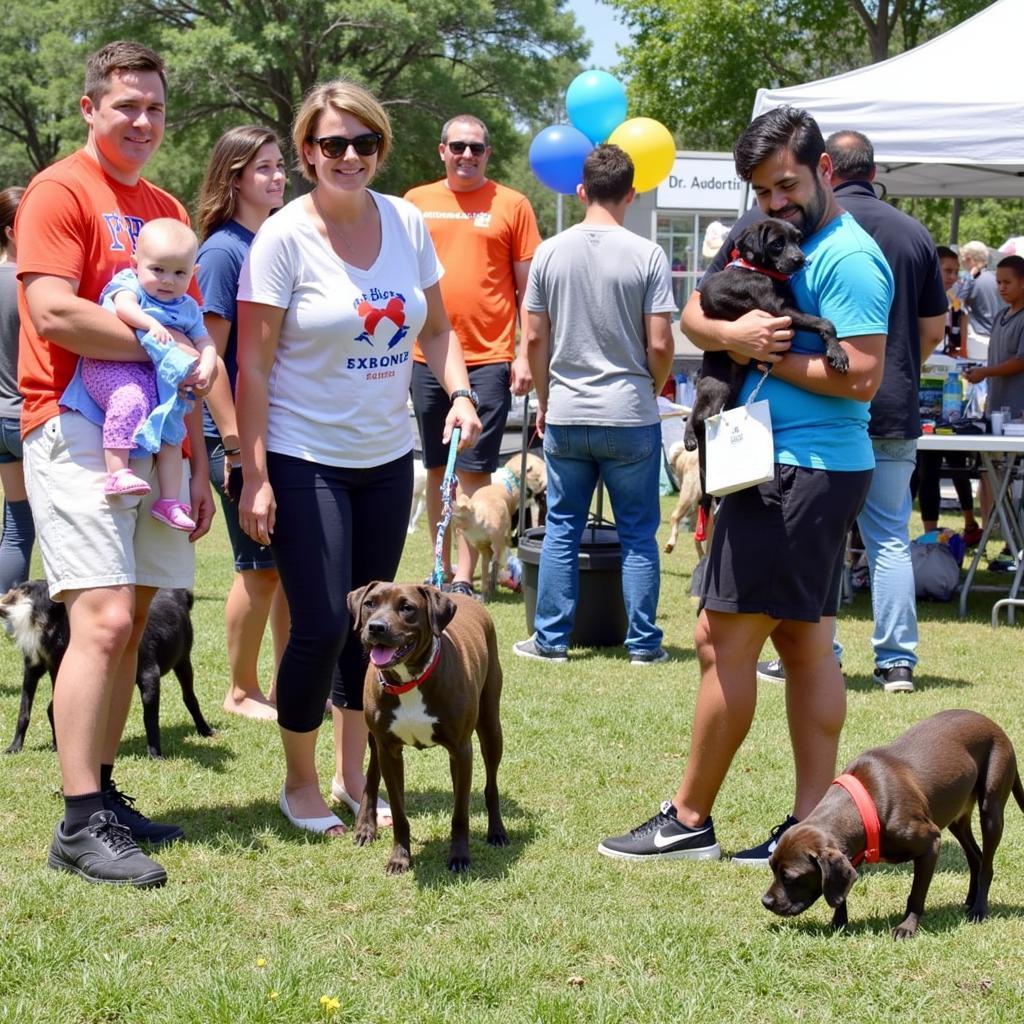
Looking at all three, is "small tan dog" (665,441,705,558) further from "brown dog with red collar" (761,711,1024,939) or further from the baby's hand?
the baby's hand

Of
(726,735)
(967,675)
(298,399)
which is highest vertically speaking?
(298,399)

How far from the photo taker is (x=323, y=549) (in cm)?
394

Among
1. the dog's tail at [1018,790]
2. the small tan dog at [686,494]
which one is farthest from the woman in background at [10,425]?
the small tan dog at [686,494]

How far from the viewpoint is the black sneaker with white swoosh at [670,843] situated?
13.1ft

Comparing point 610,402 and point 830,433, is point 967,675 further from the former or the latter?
point 830,433

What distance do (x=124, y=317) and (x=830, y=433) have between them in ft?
6.57

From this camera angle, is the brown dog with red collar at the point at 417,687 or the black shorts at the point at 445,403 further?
the black shorts at the point at 445,403

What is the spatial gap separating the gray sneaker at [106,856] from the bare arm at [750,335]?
2.21 metres

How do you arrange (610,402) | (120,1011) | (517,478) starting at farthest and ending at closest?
(517,478) < (610,402) < (120,1011)

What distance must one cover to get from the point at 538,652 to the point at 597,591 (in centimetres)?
52

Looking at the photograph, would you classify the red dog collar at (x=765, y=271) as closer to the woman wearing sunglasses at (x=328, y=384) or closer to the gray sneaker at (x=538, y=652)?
the woman wearing sunglasses at (x=328, y=384)

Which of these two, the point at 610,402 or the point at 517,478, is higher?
the point at 610,402

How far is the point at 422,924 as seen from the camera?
353cm

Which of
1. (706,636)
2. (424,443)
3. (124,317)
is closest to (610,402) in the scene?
(424,443)
